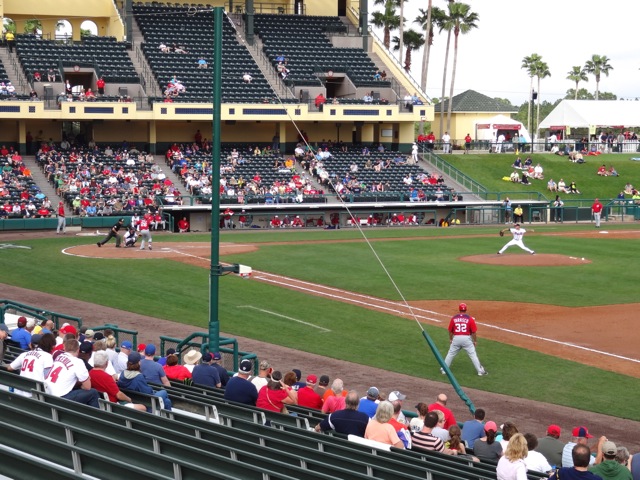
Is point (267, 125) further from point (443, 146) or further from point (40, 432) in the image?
point (40, 432)

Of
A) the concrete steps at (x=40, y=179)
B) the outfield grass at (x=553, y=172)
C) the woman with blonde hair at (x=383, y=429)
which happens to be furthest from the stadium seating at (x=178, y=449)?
the outfield grass at (x=553, y=172)

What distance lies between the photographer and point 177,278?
3155 centimetres

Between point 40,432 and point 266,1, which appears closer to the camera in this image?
point 40,432

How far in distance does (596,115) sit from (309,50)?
96.9ft

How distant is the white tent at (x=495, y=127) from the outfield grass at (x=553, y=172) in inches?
331

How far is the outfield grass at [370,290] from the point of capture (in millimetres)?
19422

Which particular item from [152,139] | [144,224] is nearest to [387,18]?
[152,139]

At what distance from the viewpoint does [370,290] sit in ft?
98.1

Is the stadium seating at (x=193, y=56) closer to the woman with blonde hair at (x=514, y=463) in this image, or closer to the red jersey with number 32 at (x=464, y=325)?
the red jersey with number 32 at (x=464, y=325)

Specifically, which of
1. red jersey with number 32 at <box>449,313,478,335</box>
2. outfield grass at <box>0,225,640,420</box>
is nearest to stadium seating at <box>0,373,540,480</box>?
outfield grass at <box>0,225,640,420</box>

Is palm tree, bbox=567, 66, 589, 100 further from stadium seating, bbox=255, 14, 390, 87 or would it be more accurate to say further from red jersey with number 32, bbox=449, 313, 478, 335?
red jersey with number 32, bbox=449, 313, 478, 335

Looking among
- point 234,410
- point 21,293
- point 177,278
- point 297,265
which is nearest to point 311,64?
point 297,265

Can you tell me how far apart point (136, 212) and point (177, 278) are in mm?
17893

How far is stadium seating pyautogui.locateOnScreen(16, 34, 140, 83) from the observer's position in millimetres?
56375
